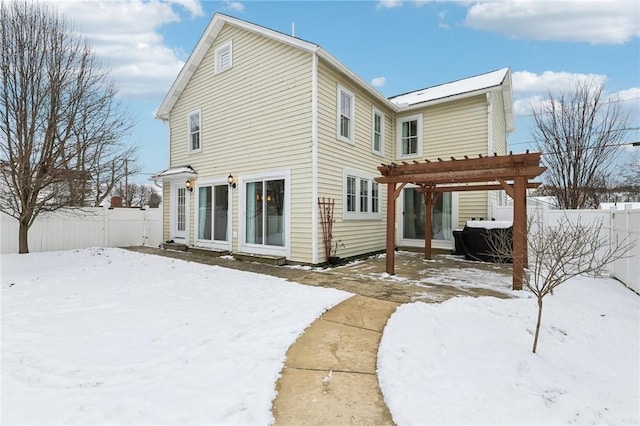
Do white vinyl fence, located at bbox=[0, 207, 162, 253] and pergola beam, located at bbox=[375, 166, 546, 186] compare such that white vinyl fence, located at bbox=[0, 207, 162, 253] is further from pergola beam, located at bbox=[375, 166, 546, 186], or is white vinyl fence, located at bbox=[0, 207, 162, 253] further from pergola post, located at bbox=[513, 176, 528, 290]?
pergola post, located at bbox=[513, 176, 528, 290]

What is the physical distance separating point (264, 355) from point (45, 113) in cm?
1021

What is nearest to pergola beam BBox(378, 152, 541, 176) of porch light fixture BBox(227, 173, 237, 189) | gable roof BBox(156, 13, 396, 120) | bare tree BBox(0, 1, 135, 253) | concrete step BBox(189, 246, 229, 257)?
gable roof BBox(156, 13, 396, 120)

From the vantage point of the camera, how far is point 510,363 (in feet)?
10.3

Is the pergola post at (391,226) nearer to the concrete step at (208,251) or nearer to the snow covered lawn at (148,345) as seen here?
the snow covered lawn at (148,345)

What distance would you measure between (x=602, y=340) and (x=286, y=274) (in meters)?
5.11

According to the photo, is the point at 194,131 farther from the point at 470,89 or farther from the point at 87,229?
the point at 470,89

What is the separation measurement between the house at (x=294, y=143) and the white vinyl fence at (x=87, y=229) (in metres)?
1.66

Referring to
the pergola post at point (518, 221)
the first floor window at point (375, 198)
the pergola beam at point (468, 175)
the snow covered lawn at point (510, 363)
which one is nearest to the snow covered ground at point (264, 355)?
the snow covered lawn at point (510, 363)

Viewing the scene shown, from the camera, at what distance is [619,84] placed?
1022 centimetres

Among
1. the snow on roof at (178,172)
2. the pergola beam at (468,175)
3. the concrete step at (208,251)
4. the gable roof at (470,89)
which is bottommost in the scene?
the concrete step at (208,251)

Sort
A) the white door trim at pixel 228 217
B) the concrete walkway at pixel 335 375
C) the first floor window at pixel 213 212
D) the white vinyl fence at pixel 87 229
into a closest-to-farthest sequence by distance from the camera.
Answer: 1. the concrete walkway at pixel 335 375
2. the white door trim at pixel 228 217
3. the white vinyl fence at pixel 87 229
4. the first floor window at pixel 213 212

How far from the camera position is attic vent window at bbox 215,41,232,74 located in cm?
962

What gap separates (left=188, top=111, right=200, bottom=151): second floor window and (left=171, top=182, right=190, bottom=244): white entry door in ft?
4.69

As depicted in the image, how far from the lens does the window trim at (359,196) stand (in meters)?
8.53
